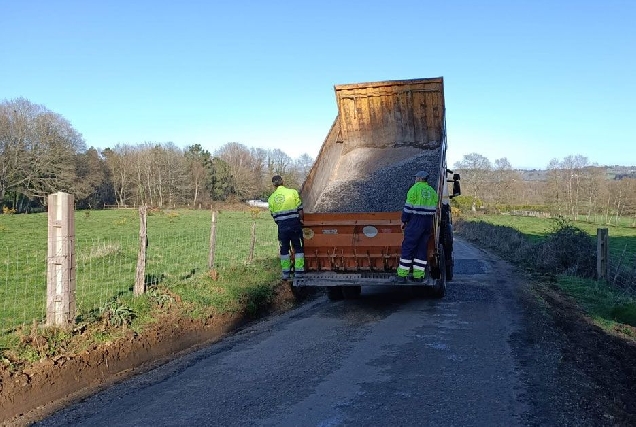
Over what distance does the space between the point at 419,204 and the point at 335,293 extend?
9.10ft

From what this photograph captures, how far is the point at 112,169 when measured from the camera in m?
62.8

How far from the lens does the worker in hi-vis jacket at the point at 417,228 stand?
812 cm

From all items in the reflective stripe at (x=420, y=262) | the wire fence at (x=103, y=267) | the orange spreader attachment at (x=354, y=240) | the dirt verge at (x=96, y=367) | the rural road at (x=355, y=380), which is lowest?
the dirt verge at (x=96, y=367)

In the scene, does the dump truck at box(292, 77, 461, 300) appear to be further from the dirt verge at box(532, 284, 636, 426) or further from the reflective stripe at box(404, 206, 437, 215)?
the dirt verge at box(532, 284, 636, 426)

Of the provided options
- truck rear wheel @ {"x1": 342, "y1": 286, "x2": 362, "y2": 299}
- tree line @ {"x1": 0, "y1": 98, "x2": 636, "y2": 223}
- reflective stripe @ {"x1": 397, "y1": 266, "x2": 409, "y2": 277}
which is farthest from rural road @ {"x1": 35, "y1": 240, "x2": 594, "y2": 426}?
tree line @ {"x1": 0, "y1": 98, "x2": 636, "y2": 223}

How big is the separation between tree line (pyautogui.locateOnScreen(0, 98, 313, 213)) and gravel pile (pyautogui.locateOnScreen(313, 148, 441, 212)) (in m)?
18.9

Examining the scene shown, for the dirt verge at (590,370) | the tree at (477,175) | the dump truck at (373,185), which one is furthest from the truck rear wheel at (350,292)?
the tree at (477,175)

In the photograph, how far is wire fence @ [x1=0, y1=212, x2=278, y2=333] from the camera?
8.57 m

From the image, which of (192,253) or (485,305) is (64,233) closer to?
(485,305)

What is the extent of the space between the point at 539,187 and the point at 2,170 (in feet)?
197

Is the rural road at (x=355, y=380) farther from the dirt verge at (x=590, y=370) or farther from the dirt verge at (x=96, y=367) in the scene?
the dirt verge at (x=96, y=367)

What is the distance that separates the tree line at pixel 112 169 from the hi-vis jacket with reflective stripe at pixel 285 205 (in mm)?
21271

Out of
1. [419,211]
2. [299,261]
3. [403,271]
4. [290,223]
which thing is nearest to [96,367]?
[299,261]

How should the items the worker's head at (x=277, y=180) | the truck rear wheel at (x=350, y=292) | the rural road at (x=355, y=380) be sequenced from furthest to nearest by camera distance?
1. the truck rear wheel at (x=350, y=292)
2. the worker's head at (x=277, y=180)
3. the rural road at (x=355, y=380)
